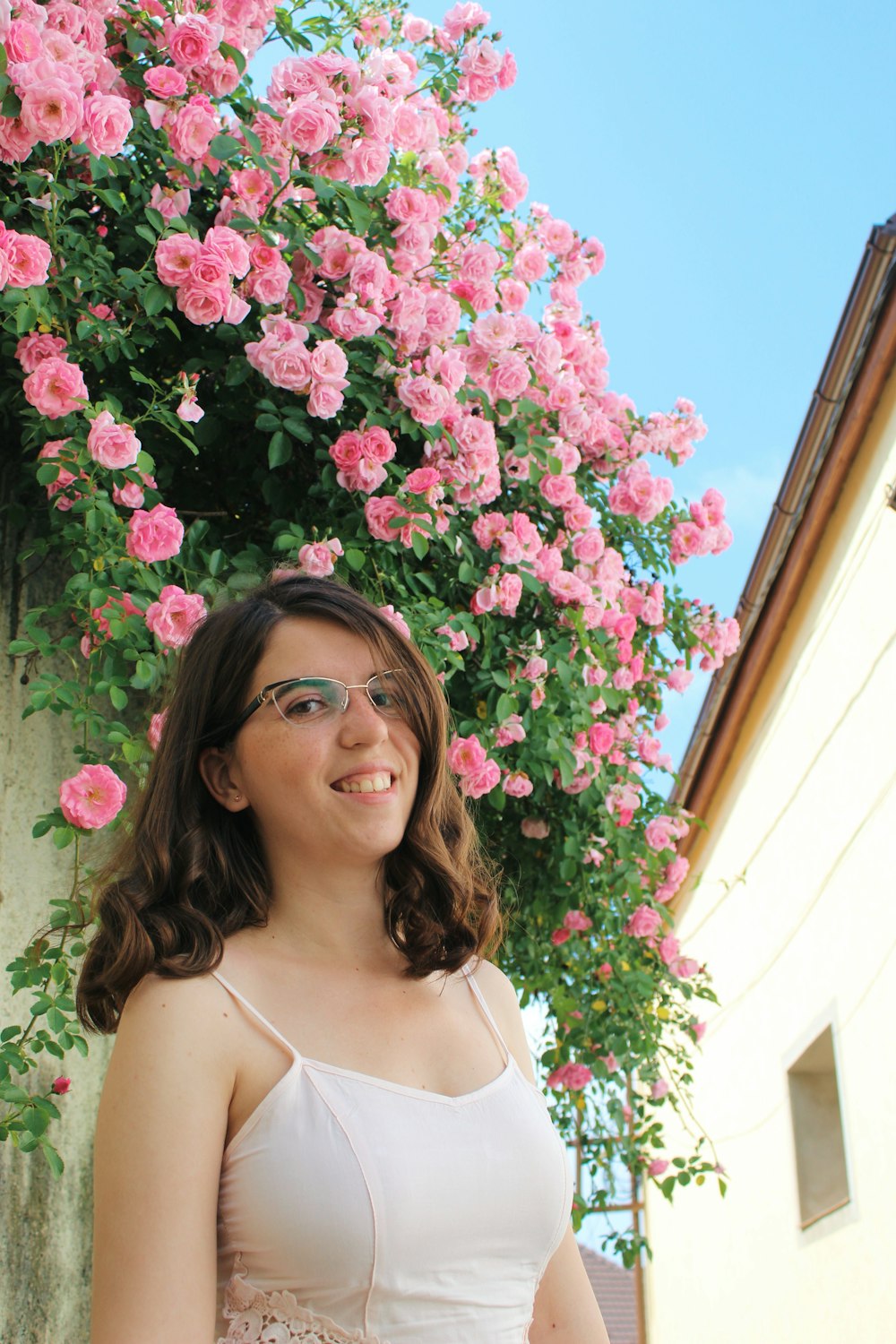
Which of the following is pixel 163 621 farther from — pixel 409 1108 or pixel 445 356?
pixel 409 1108

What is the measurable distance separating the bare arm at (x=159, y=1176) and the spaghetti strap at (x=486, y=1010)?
404mm

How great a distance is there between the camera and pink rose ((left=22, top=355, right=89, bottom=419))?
7.37 feet

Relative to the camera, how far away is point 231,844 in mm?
1703

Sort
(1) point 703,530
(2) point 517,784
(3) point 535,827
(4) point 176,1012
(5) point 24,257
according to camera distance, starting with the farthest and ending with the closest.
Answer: (1) point 703,530 < (3) point 535,827 < (2) point 517,784 < (5) point 24,257 < (4) point 176,1012

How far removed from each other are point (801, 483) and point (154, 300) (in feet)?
16.4

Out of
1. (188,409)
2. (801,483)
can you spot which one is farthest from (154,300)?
(801,483)

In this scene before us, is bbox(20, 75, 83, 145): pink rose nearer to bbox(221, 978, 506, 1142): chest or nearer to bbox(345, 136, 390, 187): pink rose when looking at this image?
bbox(345, 136, 390, 187): pink rose

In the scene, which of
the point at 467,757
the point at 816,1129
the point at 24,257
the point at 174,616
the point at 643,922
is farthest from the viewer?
the point at 816,1129

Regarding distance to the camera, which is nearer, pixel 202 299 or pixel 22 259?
pixel 22 259

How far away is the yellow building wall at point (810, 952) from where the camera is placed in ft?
18.5

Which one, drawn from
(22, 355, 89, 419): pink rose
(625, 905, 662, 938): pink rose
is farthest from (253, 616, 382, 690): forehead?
(625, 905, 662, 938): pink rose

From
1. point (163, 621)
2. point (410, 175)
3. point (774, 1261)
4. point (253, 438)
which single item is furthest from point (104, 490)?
point (774, 1261)

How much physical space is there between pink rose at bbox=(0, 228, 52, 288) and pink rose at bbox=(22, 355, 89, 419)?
0.14m

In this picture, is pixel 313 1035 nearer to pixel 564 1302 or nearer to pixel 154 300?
pixel 564 1302
